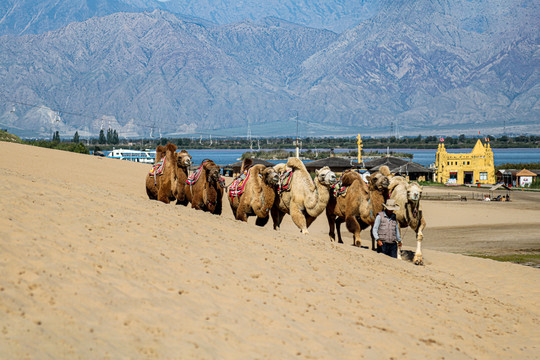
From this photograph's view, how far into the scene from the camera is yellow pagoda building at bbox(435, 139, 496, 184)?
8175 centimetres

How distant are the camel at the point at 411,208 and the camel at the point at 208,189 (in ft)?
13.3

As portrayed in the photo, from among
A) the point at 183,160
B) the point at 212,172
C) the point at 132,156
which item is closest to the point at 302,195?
the point at 212,172

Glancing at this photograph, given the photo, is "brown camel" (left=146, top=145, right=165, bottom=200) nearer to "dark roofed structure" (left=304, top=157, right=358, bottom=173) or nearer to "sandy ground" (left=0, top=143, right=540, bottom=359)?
"sandy ground" (left=0, top=143, right=540, bottom=359)

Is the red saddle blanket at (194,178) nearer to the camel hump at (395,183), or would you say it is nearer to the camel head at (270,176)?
the camel head at (270,176)

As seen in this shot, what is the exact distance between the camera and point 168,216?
12.4 metres

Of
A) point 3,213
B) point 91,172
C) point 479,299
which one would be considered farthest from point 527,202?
point 3,213

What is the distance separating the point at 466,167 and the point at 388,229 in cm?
7071

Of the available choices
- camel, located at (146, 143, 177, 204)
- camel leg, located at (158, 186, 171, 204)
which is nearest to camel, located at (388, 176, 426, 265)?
camel, located at (146, 143, 177, 204)

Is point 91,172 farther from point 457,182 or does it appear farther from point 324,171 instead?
point 457,182

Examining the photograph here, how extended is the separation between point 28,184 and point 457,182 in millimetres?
73978

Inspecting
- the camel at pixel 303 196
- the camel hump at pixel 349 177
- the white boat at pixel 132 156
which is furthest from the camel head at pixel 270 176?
the white boat at pixel 132 156

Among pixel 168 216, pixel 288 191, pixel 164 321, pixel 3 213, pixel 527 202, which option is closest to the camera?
pixel 164 321

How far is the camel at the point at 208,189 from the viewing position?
1680cm

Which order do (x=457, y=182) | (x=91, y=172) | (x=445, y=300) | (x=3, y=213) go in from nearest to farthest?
(x=3, y=213)
(x=445, y=300)
(x=91, y=172)
(x=457, y=182)
